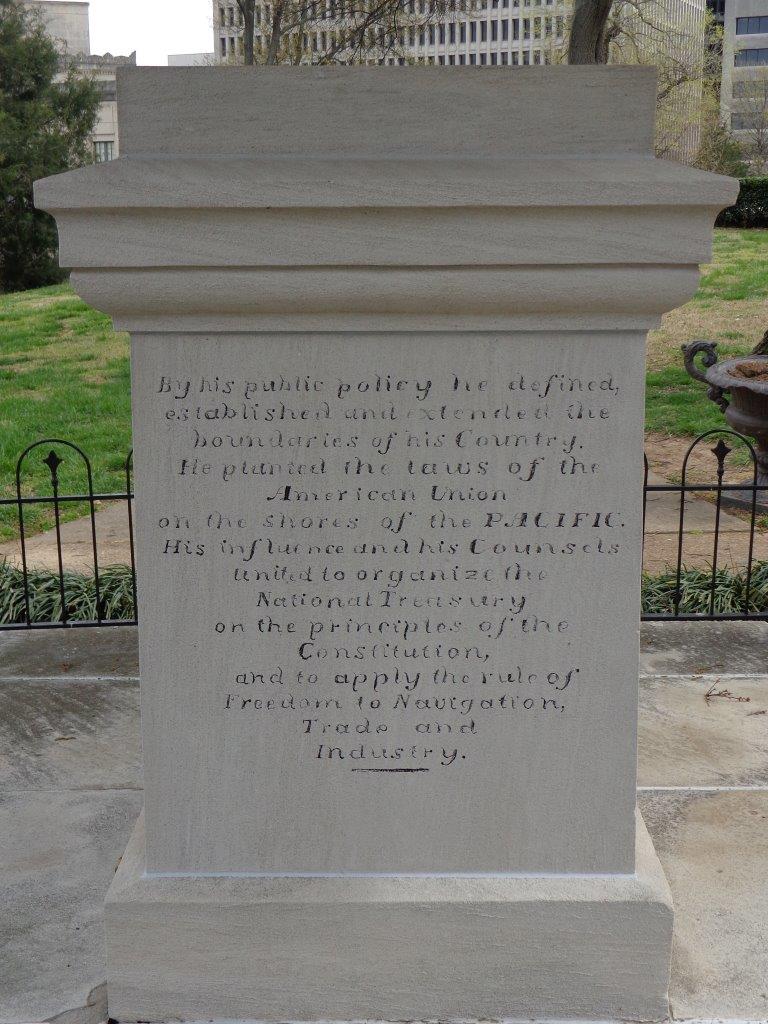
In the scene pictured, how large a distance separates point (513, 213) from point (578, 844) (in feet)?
4.63

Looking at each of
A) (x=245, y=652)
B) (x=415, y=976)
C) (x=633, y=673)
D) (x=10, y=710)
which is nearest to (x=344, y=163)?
(x=245, y=652)

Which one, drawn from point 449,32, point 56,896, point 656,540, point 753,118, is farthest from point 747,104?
point 56,896

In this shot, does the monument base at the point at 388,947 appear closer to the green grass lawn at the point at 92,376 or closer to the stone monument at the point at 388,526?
the stone monument at the point at 388,526

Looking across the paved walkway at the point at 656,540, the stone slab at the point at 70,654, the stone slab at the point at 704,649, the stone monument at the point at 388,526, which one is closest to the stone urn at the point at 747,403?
the paved walkway at the point at 656,540

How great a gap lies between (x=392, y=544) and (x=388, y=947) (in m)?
0.93

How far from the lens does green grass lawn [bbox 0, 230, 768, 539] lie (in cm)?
880

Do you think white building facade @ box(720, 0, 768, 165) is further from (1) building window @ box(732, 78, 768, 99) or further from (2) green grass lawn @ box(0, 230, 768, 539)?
(2) green grass lawn @ box(0, 230, 768, 539)

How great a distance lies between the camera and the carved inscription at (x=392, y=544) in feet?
7.50

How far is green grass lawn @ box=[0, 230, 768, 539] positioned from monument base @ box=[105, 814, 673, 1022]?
17.6 ft

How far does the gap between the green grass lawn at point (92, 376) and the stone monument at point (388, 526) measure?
214 inches

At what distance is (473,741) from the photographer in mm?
2451

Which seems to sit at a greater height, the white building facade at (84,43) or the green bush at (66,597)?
the white building facade at (84,43)

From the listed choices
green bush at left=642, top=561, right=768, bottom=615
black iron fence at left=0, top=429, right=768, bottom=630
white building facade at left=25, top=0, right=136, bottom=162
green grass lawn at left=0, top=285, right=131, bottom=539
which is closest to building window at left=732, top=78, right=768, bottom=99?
white building facade at left=25, top=0, right=136, bottom=162

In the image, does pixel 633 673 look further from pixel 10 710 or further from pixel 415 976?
pixel 10 710
